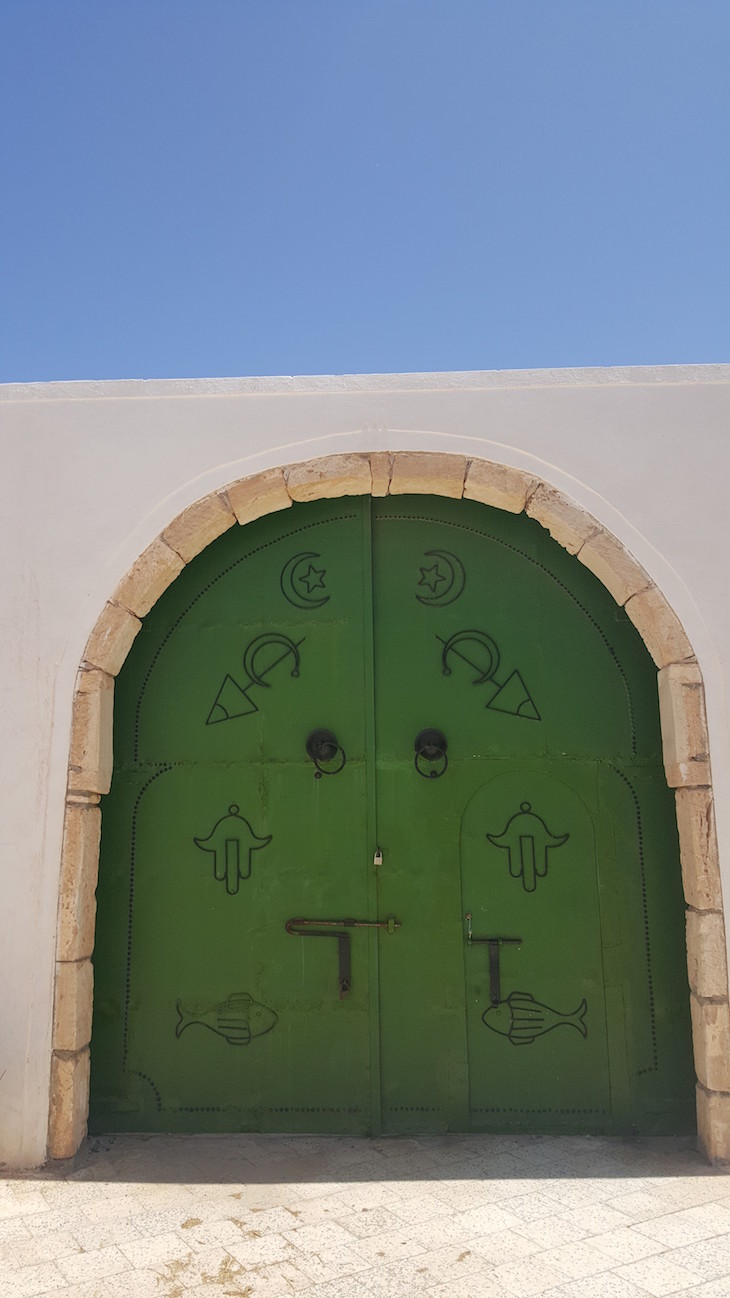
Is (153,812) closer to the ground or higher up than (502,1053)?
higher up

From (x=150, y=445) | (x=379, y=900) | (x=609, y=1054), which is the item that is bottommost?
(x=609, y=1054)

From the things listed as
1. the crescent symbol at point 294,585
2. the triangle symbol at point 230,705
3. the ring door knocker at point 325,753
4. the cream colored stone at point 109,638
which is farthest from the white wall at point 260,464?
the ring door knocker at point 325,753

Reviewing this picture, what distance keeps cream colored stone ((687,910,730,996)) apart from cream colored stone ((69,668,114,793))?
7.13 ft

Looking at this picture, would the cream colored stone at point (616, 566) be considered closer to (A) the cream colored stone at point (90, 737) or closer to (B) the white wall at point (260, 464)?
(B) the white wall at point (260, 464)

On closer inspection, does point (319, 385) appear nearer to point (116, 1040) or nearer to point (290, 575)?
point (290, 575)

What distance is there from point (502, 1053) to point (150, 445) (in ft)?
8.61

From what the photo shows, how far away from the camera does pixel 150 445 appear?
130 inches

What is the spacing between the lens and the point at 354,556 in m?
3.42

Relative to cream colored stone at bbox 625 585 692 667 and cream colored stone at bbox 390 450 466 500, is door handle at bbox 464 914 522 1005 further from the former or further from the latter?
cream colored stone at bbox 390 450 466 500

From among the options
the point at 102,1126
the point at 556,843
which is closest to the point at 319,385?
the point at 556,843

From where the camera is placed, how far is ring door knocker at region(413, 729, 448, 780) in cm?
323

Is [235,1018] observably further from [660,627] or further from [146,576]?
[660,627]

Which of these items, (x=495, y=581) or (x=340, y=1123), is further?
(x=495, y=581)

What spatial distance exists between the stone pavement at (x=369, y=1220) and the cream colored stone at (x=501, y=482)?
2.32 m
